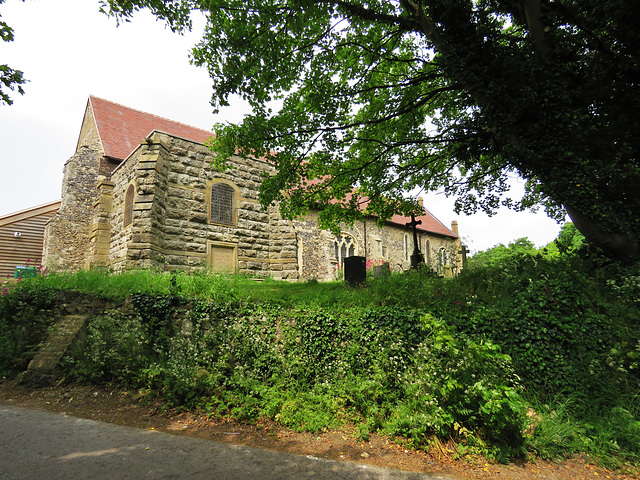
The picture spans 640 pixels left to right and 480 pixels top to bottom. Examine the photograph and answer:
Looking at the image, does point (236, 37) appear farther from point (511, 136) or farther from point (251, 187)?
point (251, 187)

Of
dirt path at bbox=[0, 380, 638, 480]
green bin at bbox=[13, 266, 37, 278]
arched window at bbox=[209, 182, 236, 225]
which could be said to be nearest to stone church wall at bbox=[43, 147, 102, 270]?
green bin at bbox=[13, 266, 37, 278]

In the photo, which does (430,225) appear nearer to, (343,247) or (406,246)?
(406,246)

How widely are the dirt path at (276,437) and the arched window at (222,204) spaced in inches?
275

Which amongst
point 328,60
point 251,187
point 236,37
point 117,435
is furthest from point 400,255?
point 117,435

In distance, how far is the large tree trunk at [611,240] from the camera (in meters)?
4.80

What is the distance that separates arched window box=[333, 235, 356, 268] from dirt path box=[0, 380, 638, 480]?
16.7m

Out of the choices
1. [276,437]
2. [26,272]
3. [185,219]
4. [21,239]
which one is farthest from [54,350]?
[21,239]

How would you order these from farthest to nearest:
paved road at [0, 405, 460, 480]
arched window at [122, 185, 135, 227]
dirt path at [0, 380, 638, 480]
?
1. arched window at [122, 185, 135, 227]
2. dirt path at [0, 380, 638, 480]
3. paved road at [0, 405, 460, 480]

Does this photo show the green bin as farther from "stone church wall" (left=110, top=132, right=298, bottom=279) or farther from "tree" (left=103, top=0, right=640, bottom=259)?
"tree" (left=103, top=0, right=640, bottom=259)

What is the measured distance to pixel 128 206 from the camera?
1112cm

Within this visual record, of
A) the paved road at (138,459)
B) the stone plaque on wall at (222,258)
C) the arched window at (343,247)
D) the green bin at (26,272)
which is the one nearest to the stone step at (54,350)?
the paved road at (138,459)

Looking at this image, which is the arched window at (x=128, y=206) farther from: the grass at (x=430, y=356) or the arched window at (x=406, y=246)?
the arched window at (x=406, y=246)

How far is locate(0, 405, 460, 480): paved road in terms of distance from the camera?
323cm

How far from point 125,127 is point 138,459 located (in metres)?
18.2
